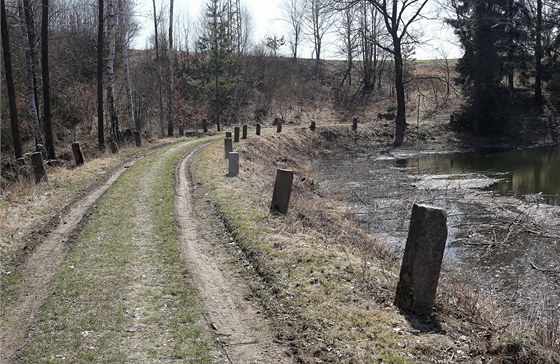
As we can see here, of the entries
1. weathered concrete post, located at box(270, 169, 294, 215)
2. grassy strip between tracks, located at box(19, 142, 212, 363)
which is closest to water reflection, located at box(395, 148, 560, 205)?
weathered concrete post, located at box(270, 169, 294, 215)

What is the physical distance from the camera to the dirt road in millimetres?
5473

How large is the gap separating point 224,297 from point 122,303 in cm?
138

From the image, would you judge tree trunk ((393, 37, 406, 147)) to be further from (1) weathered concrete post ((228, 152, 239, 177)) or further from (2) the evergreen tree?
(1) weathered concrete post ((228, 152, 239, 177))

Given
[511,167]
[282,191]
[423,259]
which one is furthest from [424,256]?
[511,167]

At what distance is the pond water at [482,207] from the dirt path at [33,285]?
7333mm

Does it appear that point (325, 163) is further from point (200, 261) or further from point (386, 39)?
point (200, 261)

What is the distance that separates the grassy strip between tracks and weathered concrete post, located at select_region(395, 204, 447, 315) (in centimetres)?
270

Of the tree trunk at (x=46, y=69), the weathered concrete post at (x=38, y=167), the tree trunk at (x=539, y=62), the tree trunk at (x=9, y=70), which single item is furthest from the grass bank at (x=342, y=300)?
the tree trunk at (x=539, y=62)

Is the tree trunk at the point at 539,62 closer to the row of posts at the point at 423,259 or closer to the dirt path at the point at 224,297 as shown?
the dirt path at the point at 224,297

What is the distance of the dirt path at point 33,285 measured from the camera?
5746 mm

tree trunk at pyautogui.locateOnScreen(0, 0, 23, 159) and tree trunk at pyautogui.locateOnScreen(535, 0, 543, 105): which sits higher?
tree trunk at pyautogui.locateOnScreen(535, 0, 543, 105)

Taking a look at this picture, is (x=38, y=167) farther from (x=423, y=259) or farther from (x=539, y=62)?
(x=539, y=62)

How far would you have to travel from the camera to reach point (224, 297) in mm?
6840

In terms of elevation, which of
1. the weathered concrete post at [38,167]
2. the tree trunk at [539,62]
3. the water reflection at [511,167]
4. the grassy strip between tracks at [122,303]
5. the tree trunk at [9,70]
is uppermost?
the tree trunk at [539,62]
